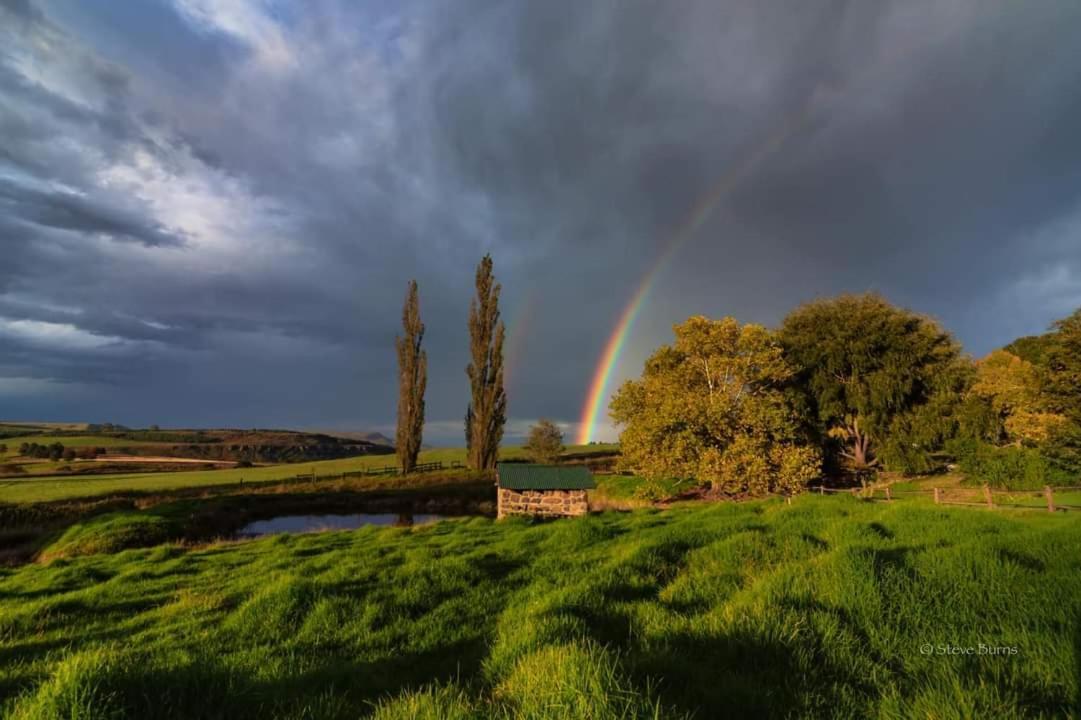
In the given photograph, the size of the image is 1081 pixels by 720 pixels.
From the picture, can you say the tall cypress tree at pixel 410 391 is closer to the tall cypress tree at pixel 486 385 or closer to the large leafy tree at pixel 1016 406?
the tall cypress tree at pixel 486 385

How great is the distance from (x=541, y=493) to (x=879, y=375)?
29571 millimetres

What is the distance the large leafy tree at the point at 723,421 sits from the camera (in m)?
30.3

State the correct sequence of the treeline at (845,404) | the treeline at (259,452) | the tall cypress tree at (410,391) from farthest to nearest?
the treeline at (259,452)
the tall cypress tree at (410,391)
the treeline at (845,404)

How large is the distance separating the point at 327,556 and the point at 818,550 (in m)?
12.7

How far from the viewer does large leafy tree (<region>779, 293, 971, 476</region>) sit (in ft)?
121

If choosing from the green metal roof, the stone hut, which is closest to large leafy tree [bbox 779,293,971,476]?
the green metal roof

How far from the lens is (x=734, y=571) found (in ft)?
24.2

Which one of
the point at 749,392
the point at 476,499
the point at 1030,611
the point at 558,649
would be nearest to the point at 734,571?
the point at 1030,611

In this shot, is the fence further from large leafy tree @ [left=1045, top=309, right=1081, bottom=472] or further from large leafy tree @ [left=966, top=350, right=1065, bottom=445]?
large leafy tree @ [left=966, top=350, right=1065, bottom=445]

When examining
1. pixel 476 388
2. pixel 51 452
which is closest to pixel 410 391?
pixel 476 388

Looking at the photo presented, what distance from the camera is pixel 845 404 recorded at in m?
41.3

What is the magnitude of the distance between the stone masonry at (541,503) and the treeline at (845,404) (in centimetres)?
630

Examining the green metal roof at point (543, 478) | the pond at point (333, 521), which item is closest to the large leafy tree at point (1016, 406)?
the green metal roof at point (543, 478)

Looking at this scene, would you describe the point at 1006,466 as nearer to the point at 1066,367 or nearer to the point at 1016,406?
the point at 1016,406
